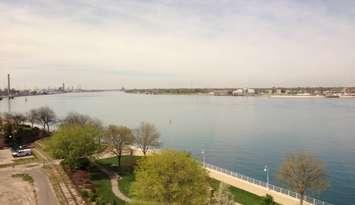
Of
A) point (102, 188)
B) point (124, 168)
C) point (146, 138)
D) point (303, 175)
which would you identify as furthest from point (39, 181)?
point (303, 175)

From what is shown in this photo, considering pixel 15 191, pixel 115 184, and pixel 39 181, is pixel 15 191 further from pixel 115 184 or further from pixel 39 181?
pixel 115 184

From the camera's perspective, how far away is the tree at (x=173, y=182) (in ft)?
99.9

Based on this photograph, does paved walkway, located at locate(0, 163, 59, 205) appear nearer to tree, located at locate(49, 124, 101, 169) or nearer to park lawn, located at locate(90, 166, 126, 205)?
tree, located at locate(49, 124, 101, 169)

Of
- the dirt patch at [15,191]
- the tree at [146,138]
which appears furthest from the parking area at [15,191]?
the tree at [146,138]

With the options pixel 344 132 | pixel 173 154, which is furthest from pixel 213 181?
pixel 344 132

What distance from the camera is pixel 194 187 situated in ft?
101

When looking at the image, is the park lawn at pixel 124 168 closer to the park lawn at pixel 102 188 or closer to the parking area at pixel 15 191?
the park lawn at pixel 102 188

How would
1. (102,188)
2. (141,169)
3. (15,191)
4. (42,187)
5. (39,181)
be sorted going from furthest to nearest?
(39,181) → (42,187) → (102,188) → (15,191) → (141,169)

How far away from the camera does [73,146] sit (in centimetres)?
5141

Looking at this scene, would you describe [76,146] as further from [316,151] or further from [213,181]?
[316,151]

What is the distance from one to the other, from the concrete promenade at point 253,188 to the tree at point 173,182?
1081 cm

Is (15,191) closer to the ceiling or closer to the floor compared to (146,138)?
closer to the floor

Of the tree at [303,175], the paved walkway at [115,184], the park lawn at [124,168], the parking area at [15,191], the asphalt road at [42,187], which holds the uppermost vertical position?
the tree at [303,175]

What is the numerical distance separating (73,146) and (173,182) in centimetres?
2439
